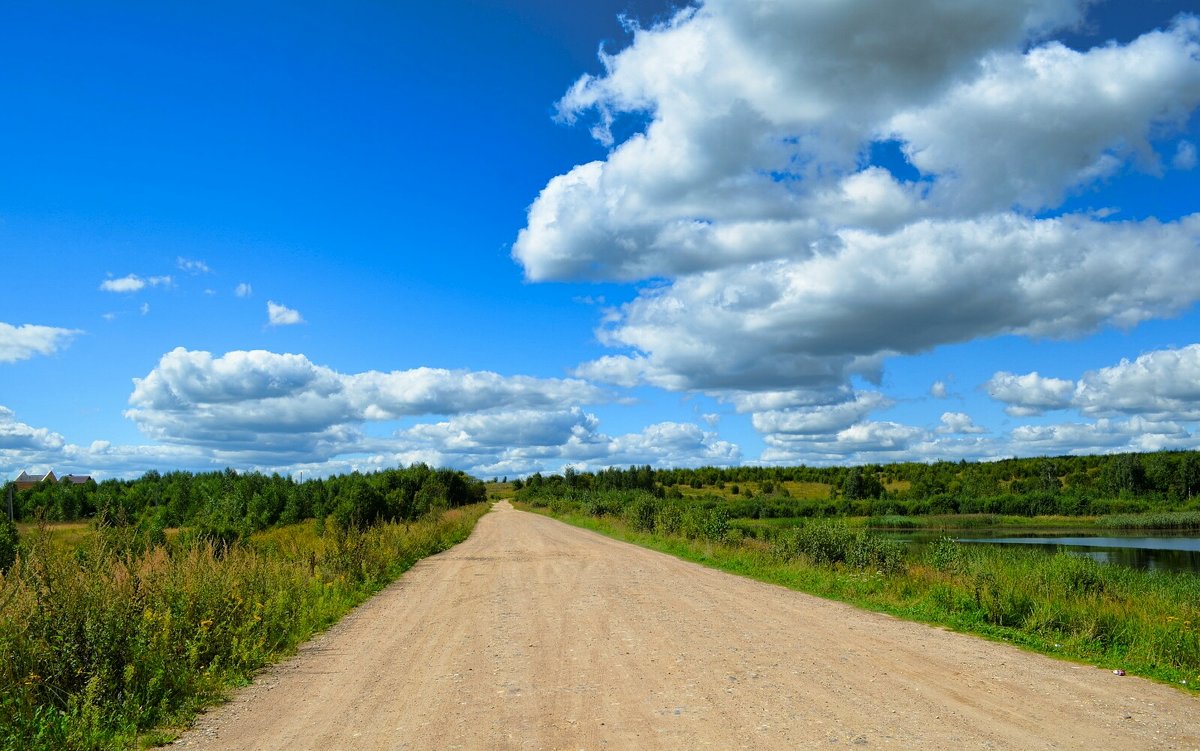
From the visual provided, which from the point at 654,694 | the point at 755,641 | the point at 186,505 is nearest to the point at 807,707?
the point at 654,694

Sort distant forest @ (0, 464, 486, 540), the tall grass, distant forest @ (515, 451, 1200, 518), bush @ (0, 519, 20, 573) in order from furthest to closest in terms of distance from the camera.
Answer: distant forest @ (515, 451, 1200, 518), the tall grass, distant forest @ (0, 464, 486, 540), bush @ (0, 519, 20, 573)

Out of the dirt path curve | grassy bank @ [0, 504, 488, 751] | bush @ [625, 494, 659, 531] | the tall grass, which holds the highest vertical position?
grassy bank @ [0, 504, 488, 751]

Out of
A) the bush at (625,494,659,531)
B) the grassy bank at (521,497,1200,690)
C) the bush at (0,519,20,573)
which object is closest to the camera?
the grassy bank at (521,497,1200,690)

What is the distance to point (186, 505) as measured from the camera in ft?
210

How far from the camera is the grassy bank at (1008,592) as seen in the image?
1023cm

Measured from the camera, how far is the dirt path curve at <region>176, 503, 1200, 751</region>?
676cm

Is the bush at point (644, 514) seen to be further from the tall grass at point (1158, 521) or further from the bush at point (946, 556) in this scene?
the tall grass at point (1158, 521)

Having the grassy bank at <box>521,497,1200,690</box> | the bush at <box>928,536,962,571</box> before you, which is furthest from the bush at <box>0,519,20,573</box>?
the bush at <box>928,536,962,571</box>

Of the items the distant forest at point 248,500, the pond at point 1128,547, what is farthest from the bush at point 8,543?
the pond at point 1128,547

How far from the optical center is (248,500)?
185 ft

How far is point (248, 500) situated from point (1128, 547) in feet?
197

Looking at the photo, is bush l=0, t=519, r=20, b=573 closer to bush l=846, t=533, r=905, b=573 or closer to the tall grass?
bush l=846, t=533, r=905, b=573

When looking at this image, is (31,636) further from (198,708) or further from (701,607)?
(701,607)

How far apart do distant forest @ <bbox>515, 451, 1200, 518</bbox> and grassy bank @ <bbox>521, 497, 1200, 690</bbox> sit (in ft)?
127
